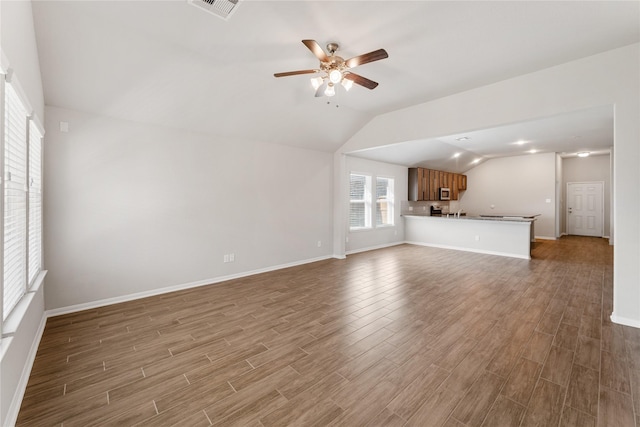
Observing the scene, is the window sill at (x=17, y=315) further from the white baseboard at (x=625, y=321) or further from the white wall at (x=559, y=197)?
the white wall at (x=559, y=197)

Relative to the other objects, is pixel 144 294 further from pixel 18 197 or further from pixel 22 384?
pixel 18 197

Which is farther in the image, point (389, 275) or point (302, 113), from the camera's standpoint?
point (389, 275)

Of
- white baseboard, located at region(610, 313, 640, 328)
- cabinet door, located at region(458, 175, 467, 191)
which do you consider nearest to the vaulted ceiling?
white baseboard, located at region(610, 313, 640, 328)

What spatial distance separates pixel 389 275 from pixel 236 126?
3.84 meters

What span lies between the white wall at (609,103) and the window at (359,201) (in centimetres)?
335

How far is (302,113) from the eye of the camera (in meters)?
4.64

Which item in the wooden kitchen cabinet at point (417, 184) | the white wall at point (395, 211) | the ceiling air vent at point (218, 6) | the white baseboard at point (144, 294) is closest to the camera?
the ceiling air vent at point (218, 6)

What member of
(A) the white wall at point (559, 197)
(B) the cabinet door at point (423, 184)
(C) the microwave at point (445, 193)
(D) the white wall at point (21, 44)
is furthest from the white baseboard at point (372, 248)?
(D) the white wall at point (21, 44)

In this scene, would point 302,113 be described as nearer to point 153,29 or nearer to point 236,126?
point 236,126

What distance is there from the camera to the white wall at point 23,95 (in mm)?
1565

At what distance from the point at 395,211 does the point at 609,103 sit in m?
5.53

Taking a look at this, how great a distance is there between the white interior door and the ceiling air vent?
12444mm

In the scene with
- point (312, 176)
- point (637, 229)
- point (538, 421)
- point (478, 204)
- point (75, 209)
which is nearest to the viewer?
point (538, 421)

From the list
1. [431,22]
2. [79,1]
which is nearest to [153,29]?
[79,1]
